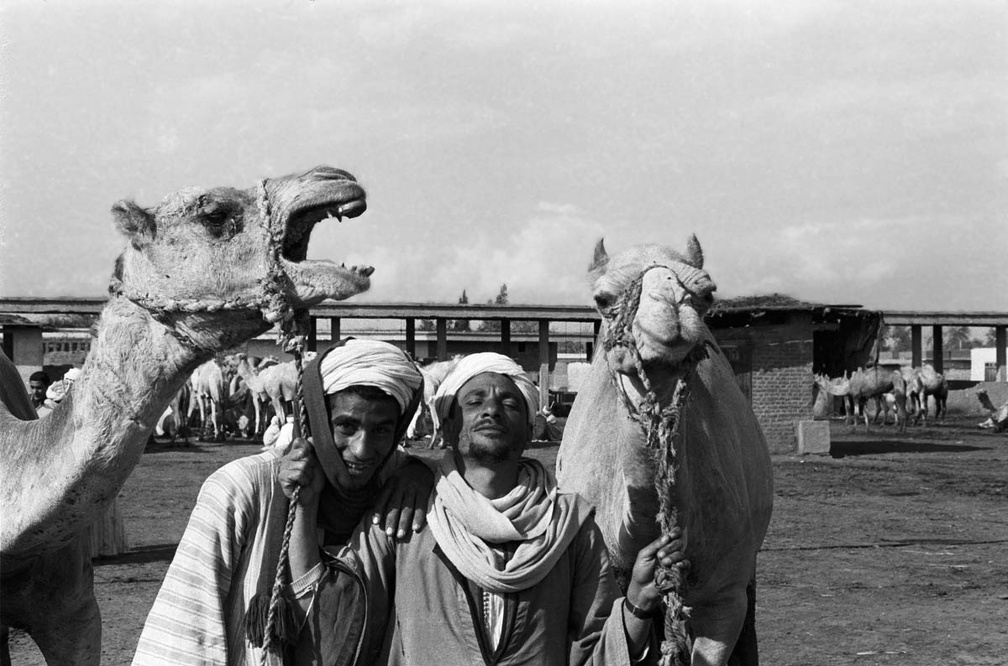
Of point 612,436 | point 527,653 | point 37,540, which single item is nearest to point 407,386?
point 527,653

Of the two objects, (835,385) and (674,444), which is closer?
→ (674,444)

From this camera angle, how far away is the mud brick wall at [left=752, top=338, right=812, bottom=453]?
2164cm

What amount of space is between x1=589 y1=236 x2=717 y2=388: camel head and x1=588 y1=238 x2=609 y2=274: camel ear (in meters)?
0.54

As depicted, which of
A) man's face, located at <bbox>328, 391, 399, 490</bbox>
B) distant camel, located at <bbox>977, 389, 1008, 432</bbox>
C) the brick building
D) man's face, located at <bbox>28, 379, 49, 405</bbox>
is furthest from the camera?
distant camel, located at <bbox>977, 389, 1008, 432</bbox>

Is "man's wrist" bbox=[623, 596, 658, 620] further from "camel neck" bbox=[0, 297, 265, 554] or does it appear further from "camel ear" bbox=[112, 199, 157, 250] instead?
"camel ear" bbox=[112, 199, 157, 250]

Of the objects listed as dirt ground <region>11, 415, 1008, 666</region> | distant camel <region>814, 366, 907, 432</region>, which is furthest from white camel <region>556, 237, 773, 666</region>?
distant camel <region>814, 366, 907, 432</region>

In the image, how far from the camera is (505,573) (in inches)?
110

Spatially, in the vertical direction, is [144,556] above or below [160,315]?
below

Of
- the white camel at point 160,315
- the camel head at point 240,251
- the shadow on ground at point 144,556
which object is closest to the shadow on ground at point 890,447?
the shadow on ground at point 144,556

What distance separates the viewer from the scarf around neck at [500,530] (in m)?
2.81

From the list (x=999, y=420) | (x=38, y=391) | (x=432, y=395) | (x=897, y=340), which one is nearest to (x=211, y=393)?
(x=432, y=395)

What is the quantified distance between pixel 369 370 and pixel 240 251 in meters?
0.67

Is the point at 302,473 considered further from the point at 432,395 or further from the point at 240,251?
the point at 432,395

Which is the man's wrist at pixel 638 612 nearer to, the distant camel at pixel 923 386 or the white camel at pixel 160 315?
the white camel at pixel 160 315
